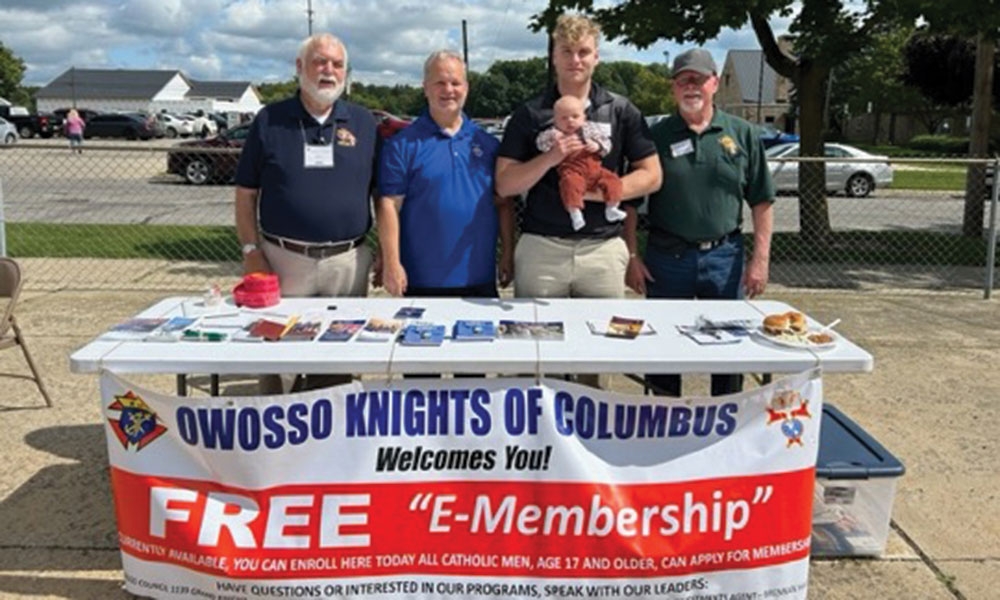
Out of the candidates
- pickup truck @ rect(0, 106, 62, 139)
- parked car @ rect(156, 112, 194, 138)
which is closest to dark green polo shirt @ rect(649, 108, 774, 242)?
pickup truck @ rect(0, 106, 62, 139)

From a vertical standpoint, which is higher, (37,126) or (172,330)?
(37,126)

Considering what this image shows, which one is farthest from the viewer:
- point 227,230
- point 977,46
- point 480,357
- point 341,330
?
point 977,46

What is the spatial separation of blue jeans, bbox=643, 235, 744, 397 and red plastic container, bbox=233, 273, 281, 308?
1672mm

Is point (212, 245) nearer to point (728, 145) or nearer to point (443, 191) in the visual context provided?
point (443, 191)

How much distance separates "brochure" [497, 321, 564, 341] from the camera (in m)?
3.07

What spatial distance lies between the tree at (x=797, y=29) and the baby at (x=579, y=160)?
20.0ft

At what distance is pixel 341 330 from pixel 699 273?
1.66 meters

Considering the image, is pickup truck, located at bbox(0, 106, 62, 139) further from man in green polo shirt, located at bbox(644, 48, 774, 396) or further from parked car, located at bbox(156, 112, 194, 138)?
man in green polo shirt, located at bbox(644, 48, 774, 396)

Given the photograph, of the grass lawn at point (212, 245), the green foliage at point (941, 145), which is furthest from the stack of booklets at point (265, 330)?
the green foliage at point (941, 145)

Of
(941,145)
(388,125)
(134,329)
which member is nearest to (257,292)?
(134,329)

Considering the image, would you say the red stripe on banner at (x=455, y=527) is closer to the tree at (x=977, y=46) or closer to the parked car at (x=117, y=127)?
the tree at (x=977, y=46)

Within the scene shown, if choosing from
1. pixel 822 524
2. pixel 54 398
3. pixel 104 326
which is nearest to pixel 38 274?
pixel 104 326

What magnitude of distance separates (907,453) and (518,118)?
8.60 feet

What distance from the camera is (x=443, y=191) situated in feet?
11.6
